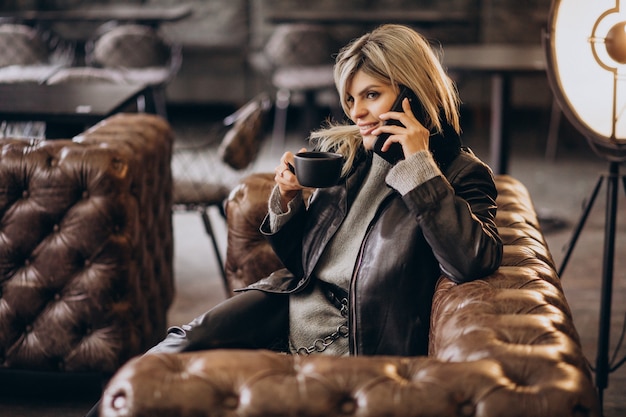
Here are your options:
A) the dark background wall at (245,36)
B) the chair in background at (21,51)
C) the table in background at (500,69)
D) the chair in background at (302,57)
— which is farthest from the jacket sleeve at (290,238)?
the dark background wall at (245,36)

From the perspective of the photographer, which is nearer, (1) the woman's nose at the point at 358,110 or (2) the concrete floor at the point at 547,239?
(1) the woman's nose at the point at 358,110

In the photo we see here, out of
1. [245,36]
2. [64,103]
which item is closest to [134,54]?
[245,36]

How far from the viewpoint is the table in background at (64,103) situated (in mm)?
2770

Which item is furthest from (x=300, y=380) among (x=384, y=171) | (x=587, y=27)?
(x=587, y=27)

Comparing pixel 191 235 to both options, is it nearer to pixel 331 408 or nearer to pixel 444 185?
A: pixel 444 185

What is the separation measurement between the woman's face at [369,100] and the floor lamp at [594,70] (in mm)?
764

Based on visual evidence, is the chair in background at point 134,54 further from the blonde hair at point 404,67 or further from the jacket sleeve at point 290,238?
the blonde hair at point 404,67

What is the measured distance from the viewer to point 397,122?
1.75 meters

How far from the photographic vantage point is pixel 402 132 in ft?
5.57

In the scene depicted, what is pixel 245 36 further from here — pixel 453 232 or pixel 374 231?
pixel 453 232

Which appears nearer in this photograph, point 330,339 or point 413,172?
point 413,172

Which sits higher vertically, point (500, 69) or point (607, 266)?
point (500, 69)

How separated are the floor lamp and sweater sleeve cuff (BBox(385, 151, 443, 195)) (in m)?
0.84

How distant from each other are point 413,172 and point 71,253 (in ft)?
3.69
